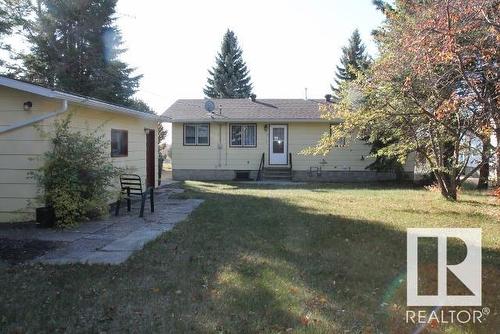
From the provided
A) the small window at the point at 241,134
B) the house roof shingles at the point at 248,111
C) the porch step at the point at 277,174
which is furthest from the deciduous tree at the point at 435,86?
the small window at the point at 241,134

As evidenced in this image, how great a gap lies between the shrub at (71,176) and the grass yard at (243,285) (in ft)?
6.49

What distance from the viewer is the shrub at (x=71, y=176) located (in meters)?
8.16

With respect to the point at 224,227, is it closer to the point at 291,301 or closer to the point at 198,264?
the point at 198,264

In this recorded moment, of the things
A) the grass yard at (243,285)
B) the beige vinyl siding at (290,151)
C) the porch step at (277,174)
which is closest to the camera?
the grass yard at (243,285)

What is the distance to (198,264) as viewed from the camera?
5.57 m

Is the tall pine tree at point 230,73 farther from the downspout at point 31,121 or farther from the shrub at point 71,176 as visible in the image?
the shrub at point 71,176

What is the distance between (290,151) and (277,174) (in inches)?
53.3

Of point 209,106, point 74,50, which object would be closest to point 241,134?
point 209,106

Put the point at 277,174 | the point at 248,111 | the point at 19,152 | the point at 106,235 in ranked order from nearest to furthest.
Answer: the point at 106,235 → the point at 19,152 → the point at 277,174 → the point at 248,111

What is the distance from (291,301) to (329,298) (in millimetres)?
409

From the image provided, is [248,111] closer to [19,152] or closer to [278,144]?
[278,144]

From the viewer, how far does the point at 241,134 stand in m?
21.0

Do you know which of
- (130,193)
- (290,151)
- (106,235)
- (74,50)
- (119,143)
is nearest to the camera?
(106,235)

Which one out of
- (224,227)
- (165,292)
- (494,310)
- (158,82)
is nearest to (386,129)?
(224,227)
